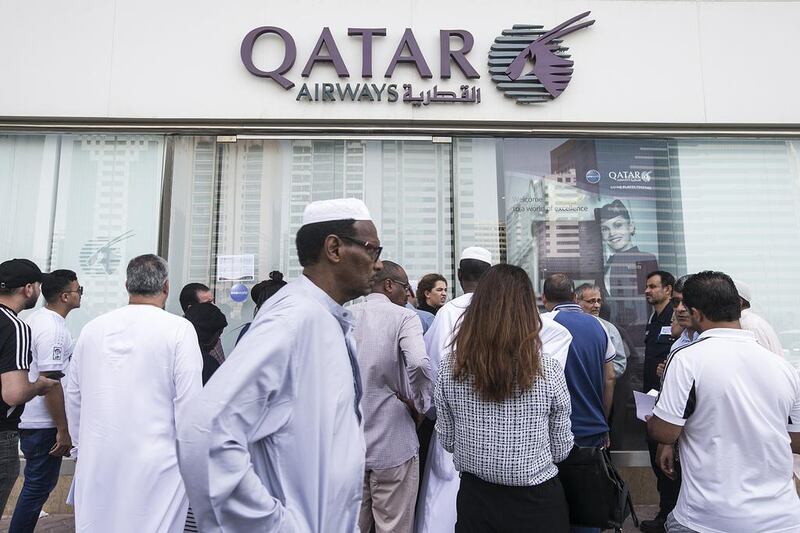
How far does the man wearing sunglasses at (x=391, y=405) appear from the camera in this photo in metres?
3.50

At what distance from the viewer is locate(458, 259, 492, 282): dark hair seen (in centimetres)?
388

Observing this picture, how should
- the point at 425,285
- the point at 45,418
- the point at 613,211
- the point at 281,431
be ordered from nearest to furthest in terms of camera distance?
the point at 281,431 < the point at 45,418 < the point at 425,285 < the point at 613,211

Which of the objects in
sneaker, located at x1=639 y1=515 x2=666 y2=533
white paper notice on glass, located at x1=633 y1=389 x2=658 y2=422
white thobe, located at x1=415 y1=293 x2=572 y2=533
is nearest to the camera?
white paper notice on glass, located at x1=633 y1=389 x2=658 y2=422

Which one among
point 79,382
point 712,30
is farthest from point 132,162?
point 712,30

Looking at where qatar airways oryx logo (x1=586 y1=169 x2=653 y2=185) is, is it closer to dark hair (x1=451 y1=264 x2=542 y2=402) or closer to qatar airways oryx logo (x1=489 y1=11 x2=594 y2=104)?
qatar airways oryx logo (x1=489 y1=11 x2=594 y2=104)

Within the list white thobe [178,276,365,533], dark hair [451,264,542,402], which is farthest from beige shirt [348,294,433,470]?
white thobe [178,276,365,533]

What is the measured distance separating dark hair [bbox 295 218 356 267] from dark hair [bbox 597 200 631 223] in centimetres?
547

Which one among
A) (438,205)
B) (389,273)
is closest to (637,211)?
(438,205)

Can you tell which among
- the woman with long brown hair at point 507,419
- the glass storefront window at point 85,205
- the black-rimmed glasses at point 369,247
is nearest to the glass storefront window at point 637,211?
the glass storefront window at point 85,205

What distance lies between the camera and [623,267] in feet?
21.3

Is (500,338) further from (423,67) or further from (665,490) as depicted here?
(423,67)

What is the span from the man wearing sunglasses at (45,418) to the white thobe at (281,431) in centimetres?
305

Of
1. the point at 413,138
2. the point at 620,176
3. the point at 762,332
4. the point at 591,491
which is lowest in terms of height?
the point at 591,491

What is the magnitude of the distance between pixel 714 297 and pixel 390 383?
194 cm
